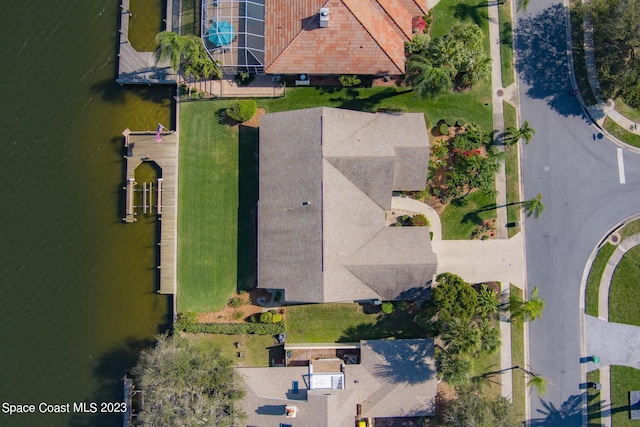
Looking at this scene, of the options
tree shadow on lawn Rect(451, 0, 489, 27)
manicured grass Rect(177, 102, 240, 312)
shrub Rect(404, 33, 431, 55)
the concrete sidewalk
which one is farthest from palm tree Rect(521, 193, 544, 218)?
manicured grass Rect(177, 102, 240, 312)

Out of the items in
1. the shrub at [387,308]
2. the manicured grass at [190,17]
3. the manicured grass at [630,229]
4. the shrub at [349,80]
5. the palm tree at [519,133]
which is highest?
the manicured grass at [190,17]

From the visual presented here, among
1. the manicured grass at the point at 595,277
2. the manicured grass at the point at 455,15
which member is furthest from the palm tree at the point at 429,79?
the manicured grass at the point at 595,277

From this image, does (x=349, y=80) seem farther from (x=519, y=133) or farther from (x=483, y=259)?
(x=483, y=259)

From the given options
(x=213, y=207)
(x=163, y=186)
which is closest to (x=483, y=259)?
(x=213, y=207)

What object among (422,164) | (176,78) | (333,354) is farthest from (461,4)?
(333,354)

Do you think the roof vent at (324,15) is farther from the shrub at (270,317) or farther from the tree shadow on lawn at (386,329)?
the tree shadow on lawn at (386,329)

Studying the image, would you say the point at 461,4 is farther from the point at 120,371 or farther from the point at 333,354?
the point at 120,371

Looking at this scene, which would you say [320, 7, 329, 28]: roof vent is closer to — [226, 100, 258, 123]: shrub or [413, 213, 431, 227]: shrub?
[226, 100, 258, 123]: shrub
